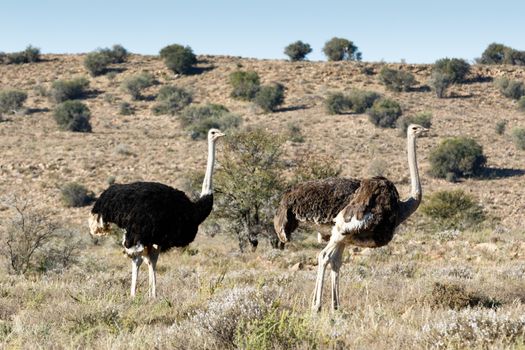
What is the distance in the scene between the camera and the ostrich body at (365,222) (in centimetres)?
613

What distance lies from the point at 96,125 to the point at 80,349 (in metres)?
34.0

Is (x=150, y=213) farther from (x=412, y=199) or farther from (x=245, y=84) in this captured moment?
(x=245, y=84)

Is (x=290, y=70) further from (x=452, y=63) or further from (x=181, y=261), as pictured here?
(x=181, y=261)

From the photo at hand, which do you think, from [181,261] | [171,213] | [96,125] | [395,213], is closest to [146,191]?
[171,213]

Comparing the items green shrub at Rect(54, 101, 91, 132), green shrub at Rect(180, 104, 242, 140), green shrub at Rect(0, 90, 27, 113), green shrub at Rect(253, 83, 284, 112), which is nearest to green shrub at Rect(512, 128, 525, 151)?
green shrub at Rect(253, 83, 284, 112)

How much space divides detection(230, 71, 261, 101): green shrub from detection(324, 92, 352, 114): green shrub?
16.9 feet

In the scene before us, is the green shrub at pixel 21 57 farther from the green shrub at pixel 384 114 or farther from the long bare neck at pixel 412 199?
the long bare neck at pixel 412 199

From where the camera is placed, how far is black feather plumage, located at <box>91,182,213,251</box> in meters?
7.22

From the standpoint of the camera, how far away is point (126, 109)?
3950cm

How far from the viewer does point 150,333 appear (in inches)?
172

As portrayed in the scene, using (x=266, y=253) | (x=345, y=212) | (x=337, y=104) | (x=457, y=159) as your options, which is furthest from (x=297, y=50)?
(x=345, y=212)

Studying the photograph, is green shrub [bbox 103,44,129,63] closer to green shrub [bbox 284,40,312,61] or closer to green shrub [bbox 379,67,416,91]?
green shrub [bbox 284,40,312,61]

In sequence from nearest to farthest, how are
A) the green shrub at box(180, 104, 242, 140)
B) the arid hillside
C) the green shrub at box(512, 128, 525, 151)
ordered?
1. the arid hillside
2. the green shrub at box(512, 128, 525, 151)
3. the green shrub at box(180, 104, 242, 140)

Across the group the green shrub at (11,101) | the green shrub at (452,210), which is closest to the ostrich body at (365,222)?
the green shrub at (452,210)
